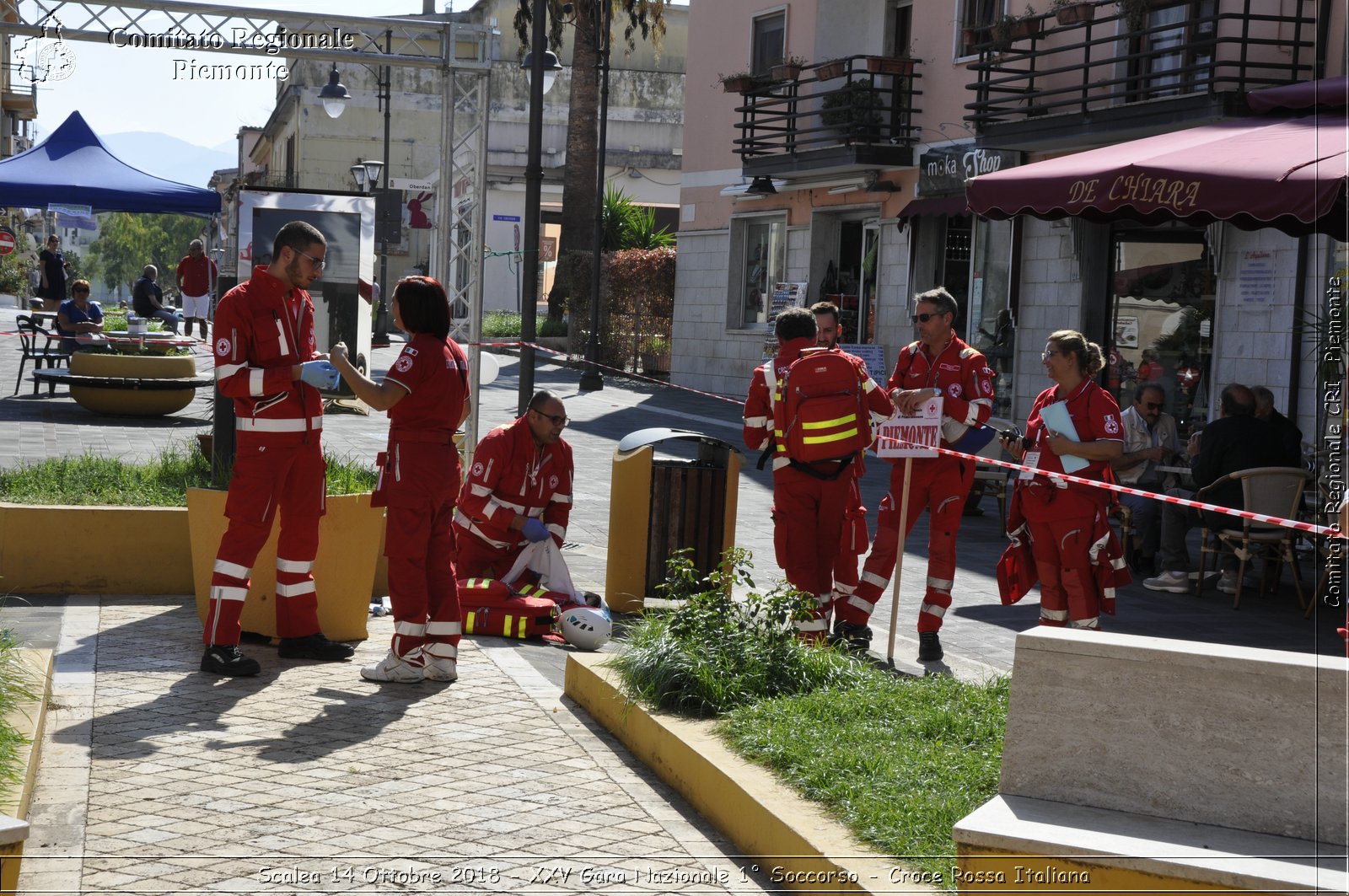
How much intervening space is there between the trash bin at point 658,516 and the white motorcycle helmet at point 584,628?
3.33 feet

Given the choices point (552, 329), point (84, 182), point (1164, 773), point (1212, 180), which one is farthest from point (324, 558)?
point (552, 329)

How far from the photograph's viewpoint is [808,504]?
785 centimetres

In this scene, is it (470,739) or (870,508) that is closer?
(470,739)

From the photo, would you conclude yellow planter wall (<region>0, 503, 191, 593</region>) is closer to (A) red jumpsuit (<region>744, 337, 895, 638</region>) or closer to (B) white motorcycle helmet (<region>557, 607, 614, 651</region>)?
(B) white motorcycle helmet (<region>557, 607, 614, 651</region>)

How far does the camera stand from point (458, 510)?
8.33 meters

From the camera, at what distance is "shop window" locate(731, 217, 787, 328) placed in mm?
25891

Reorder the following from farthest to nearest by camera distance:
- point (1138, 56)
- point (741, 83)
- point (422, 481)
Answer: point (741, 83)
point (1138, 56)
point (422, 481)

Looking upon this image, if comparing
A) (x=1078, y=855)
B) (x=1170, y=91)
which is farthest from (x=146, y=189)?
(x=1078, y=855)

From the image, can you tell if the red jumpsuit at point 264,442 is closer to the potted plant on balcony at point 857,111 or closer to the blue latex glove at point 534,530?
the blue latex glove at point 534,530

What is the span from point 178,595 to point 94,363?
9.96 m

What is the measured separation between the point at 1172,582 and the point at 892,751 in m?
6.13

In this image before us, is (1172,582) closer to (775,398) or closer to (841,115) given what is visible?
(775,398)

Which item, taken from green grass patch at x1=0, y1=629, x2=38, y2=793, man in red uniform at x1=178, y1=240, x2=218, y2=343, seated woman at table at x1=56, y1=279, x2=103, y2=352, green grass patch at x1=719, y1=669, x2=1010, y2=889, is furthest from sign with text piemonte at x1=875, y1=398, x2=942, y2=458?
man in red uniform at x1=178, y1=240, x2=218, y2=343

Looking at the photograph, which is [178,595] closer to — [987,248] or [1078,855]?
[1078,855]
